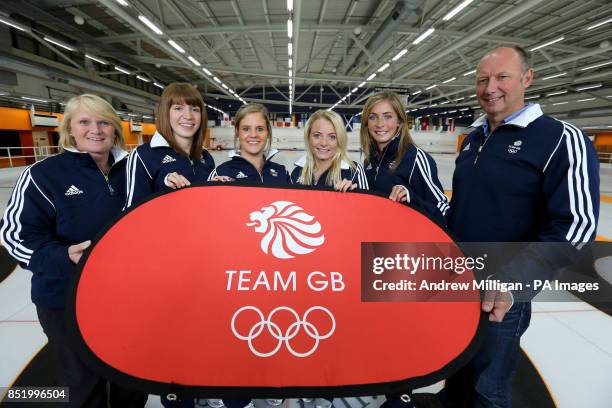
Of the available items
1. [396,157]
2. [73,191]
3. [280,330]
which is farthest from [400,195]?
[73,191]

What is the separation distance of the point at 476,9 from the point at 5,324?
10803 millimetres

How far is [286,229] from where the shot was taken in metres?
1.11

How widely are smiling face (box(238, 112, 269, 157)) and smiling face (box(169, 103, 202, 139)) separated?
0.81ft

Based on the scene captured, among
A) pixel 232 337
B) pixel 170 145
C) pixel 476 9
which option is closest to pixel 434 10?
pixel 476 9

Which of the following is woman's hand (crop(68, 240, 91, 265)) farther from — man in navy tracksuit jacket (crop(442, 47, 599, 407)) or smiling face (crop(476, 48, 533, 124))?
smiling face (crop(476, 48, 533, 124))

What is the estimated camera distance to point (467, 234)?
1293 millimetres

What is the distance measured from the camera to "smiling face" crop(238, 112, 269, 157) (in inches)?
65.9

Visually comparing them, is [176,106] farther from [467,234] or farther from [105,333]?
[467,234]

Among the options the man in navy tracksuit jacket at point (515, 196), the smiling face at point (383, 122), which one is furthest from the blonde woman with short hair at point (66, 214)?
the man in navy tracksuit jacket at point (515, 196)

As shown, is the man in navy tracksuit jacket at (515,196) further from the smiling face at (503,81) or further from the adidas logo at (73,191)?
the adidas logo at (73,191)

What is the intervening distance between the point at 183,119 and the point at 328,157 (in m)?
0.81

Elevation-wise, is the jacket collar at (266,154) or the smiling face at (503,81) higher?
the smiling face at (503,81)

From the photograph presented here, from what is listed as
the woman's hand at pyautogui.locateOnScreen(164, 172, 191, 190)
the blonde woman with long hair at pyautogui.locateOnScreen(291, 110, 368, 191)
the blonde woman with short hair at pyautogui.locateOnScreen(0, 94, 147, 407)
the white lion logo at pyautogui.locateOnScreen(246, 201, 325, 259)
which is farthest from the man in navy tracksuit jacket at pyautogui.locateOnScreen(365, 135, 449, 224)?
the blonde woman with short hair at pyautogui.locateOnScreen(0, 94, 147, 407)

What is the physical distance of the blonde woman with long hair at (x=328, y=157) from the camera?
1685mm
